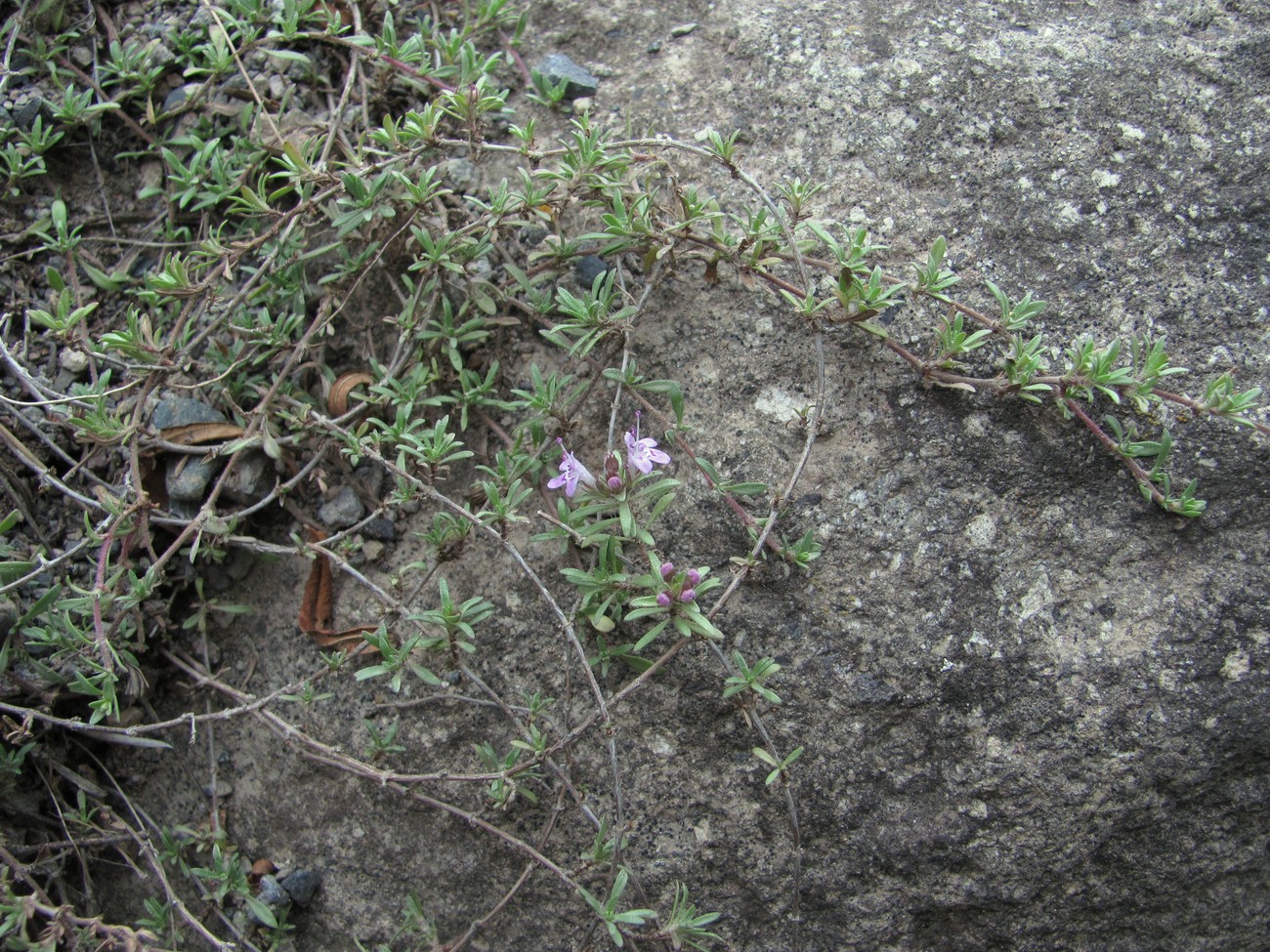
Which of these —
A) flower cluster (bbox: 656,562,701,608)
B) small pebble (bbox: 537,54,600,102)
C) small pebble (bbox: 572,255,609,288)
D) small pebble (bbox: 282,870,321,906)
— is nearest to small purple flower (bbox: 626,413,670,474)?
flower cluster (bbox: 656,562,701,608)

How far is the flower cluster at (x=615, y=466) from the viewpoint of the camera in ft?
7.54

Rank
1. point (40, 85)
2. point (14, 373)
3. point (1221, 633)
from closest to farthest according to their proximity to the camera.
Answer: point (1221, 633) → point (14, 373) → point (40, 85)

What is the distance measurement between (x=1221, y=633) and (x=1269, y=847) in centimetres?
52

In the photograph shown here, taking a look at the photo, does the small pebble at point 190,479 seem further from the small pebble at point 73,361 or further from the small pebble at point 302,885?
the small pebble at point 302,885

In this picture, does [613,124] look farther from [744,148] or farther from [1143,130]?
[1143,130]

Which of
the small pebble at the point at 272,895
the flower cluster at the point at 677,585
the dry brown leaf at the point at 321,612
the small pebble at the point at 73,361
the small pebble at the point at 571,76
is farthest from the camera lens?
the small pebble at the point at 571,76

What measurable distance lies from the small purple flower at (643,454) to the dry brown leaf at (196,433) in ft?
3.47

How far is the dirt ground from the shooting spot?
2.30 meters

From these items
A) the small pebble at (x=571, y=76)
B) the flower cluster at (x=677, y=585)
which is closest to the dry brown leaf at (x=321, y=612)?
the flower cluster at (x=677, y=585)

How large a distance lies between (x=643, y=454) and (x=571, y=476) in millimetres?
174

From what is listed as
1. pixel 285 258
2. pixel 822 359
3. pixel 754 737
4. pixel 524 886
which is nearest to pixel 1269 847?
pixel 754 737

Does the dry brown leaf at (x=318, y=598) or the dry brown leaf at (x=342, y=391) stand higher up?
the dry brown leaf at (x=342, y=391)

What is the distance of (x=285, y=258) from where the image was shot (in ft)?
8.68

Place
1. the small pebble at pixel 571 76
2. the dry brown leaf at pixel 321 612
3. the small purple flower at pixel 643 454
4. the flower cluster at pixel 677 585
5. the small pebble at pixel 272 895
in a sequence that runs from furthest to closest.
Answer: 1. the small pebble at pixel 571 76
2. the dry brown leaf at pixel 321 612
3. the small pebble at pixel 272 895
4. the small purple flower at pixel 643 454
5. the flower cluster at pixel 677 585
